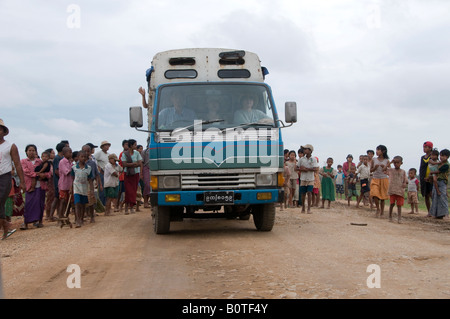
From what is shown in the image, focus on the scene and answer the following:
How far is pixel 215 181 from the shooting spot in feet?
27.1

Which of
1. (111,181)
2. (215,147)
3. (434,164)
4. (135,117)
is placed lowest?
(111,181)

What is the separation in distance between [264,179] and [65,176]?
5.07 metres

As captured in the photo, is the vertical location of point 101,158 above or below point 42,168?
above

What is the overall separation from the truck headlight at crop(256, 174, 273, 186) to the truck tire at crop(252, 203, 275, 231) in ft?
2.01

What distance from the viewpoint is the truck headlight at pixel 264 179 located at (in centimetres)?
841

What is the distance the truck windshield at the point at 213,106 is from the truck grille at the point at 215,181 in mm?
824

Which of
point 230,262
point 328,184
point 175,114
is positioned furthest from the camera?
point 328,184

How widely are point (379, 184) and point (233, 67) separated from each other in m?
5.48

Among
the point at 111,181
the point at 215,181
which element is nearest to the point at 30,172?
the point at 111,181

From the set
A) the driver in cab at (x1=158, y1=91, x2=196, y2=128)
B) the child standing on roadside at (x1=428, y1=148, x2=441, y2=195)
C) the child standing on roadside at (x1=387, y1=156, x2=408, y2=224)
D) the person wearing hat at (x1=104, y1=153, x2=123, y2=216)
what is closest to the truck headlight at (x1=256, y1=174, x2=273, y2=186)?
the driver in cab at (x1=158, y1=91, x2=196, y2=128)

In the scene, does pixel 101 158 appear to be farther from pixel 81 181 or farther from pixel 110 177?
pixel 81 181

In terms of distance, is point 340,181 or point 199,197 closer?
point 199,197

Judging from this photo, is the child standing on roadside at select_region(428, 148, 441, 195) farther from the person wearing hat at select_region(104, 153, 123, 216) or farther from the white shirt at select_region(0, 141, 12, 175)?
the white shirt at select_region(0, 141, 12, 175)
